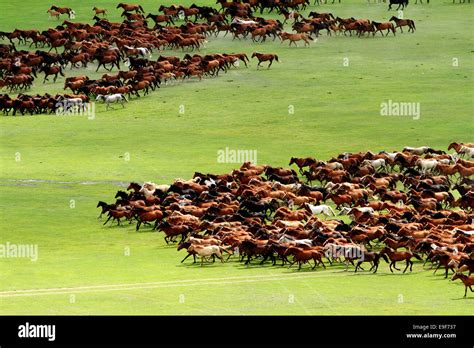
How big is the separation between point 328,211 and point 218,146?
989 cm

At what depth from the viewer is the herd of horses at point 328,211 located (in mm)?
30000

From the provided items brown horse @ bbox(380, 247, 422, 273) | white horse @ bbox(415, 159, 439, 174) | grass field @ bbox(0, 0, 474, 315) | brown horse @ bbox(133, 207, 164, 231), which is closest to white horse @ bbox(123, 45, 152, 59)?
grass field @ bbox(0, 0, 474, 315)

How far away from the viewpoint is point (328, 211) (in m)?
35.8

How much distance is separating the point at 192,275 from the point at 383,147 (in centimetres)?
1661

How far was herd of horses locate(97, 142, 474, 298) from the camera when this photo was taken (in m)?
30.0

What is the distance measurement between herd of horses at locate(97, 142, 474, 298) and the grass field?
0.55m

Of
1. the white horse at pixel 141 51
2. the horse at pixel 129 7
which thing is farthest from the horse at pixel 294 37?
the horse at pixel 129 7

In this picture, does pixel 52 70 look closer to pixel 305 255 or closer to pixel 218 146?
pixel 218 146

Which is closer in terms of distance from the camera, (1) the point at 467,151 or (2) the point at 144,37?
(1) the point at 467,151

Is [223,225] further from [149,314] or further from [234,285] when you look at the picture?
[149,314]

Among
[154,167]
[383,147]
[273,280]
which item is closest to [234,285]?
[273,280]

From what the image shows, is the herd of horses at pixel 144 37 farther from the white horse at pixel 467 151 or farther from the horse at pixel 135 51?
the white horse at pixel 467 151

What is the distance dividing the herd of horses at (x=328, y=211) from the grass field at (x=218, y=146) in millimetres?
553

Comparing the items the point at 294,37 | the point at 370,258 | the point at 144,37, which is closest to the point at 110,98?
the point at 144,37
